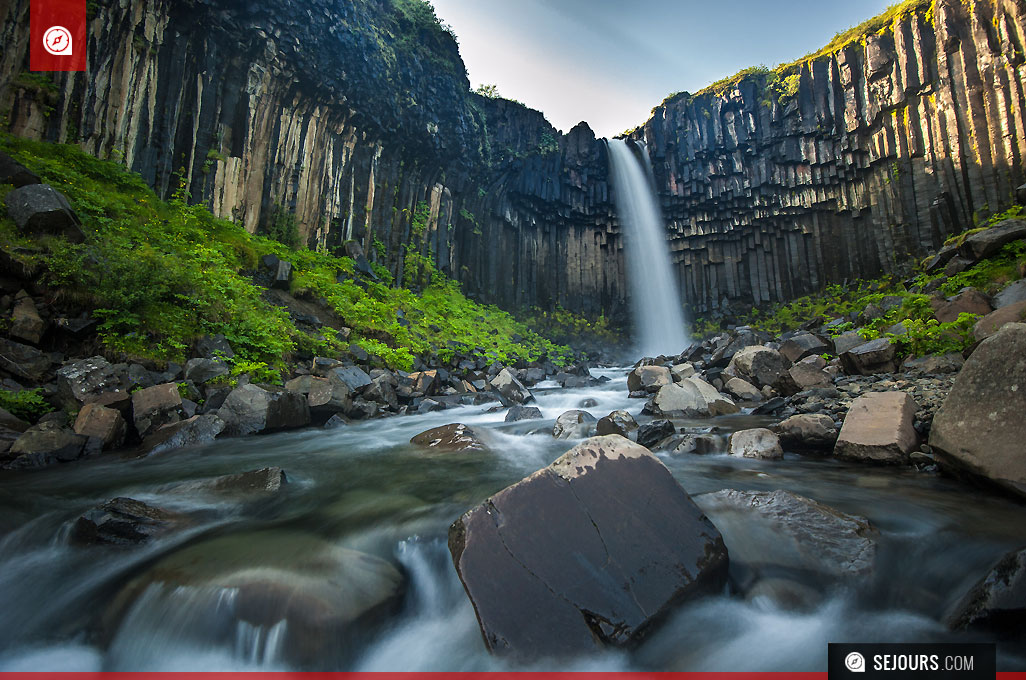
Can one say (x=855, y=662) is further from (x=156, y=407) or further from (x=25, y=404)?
(x=25, y=404)

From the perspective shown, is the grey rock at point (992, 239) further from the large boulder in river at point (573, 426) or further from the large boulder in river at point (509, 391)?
the large boulder in river at point (509, 391)

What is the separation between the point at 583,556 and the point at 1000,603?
1779 millimetres

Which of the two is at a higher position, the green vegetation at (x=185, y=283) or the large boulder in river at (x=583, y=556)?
the green vegetation at (x=185, y=283)

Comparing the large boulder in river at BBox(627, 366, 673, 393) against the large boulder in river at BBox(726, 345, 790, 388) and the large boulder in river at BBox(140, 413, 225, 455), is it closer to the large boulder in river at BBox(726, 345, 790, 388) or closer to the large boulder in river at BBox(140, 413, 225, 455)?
the large boulder in river at BBox(726, 345, 790, 388)

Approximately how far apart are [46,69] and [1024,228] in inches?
851

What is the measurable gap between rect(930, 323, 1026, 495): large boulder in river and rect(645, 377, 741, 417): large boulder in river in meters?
3.91

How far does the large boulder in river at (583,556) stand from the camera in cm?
196

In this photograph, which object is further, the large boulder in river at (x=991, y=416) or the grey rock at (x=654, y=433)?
the grey rock at (x=654, y=433)

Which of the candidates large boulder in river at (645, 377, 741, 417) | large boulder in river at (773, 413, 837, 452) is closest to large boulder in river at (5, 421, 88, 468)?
large boulder in river at (773, 413, 837, 452)

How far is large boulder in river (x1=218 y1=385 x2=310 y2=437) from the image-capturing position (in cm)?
600

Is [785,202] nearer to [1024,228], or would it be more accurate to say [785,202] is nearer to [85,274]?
[1024,228]

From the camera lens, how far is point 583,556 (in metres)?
2.23

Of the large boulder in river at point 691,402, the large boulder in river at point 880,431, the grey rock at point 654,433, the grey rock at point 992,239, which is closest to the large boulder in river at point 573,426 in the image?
the grey rock at point 654,433

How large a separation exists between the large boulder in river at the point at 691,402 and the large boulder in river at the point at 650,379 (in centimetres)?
218
